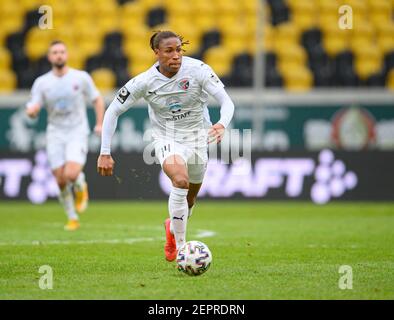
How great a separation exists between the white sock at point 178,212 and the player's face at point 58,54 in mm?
5575

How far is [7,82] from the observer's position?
23500 millimetres

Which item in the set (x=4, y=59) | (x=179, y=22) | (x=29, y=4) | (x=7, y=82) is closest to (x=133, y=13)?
(x=179, y=22)

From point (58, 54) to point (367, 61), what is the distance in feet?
38.4

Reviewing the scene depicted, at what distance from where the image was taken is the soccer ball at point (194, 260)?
8.12 metres

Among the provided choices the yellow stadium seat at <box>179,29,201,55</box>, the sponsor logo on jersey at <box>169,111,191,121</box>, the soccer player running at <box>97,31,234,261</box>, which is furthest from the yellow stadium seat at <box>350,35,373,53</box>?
the sponsor logo on jersey at <box>169,111,191,121</box>

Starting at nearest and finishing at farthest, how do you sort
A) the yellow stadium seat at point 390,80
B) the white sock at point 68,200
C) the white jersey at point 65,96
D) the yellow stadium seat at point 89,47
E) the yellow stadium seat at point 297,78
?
the white sock at point 68,200 → the white jersey at point 65,96 → the yellow stadium seat at point 390,80 → the yellow stadium seat at point 297,78 → the yellow stadium seat at point 89,47

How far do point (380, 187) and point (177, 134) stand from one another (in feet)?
34.3

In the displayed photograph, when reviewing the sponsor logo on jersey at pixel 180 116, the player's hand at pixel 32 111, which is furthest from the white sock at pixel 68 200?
the sponsor logo on jersey at pixel 180 116

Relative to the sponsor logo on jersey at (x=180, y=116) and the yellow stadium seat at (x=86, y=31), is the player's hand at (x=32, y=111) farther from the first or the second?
the yellow stadium seat at (x=86, y=31)

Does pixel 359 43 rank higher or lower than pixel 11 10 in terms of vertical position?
lower

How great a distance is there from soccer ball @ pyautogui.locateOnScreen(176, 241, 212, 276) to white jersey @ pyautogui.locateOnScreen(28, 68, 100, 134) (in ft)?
20.6

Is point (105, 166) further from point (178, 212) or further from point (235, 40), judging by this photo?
point (235, 40)

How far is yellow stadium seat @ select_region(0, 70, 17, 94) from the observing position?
924 inches
